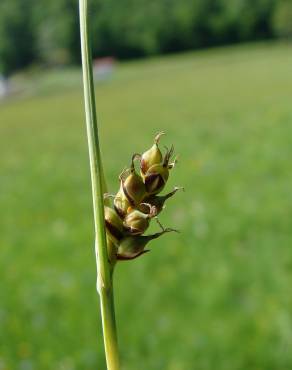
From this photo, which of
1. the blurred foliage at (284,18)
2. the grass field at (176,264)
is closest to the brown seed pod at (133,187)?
the grass field at (176,264)

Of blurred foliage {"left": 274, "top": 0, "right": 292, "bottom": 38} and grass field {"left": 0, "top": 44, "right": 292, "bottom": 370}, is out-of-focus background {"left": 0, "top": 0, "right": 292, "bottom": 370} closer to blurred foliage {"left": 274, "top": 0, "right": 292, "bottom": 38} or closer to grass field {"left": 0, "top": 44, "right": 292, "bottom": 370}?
grass field {"left": 0, "top": 44, "right": 292, "bottom": 370}

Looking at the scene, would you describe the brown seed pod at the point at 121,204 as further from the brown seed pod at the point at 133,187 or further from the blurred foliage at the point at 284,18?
the blurred foliage at the point at 284,18

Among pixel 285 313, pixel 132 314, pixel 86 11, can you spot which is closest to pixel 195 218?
pixel 132 314

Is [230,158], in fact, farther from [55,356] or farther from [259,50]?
[259,50]

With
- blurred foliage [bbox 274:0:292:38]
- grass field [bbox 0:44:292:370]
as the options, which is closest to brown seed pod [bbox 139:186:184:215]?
grass field [bbox 0:44:292:370]

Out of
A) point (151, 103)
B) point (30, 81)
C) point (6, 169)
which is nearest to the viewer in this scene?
point (6, 169)
